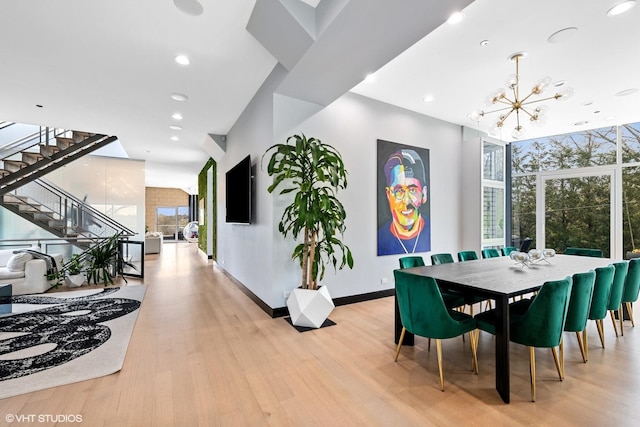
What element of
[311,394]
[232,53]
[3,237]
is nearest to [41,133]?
[3,237]

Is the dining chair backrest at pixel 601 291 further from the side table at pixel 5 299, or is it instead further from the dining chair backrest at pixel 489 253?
the side table at pixel 5 299

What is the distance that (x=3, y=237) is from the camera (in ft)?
21.8

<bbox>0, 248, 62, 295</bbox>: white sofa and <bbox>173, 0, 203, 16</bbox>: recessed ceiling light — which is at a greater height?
<bbox>173, 0, 203, 16</bbox>: recessed ceiling light

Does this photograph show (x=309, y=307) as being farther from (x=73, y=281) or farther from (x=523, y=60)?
(x=73, y=281)

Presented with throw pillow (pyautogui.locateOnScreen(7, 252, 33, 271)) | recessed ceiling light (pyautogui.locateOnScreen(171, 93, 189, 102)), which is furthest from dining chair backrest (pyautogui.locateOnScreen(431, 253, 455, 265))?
throw pillow (pyautogui.locateOnScreen(7, 252, 33, 271))

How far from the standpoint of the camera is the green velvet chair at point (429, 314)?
2.20 metres

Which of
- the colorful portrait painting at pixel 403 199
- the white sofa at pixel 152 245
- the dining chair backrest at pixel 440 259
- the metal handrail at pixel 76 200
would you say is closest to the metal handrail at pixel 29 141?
the metal handrail at pixel 76 200

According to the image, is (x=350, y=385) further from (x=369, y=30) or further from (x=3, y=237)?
(x=3, y=237)

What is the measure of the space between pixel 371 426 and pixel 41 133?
942 cm

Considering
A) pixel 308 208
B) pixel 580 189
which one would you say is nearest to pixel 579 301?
pixel 308 208

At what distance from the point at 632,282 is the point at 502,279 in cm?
172

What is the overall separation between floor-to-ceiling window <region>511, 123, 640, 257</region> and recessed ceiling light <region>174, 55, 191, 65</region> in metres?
7.44

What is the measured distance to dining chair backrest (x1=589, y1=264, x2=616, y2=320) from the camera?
2.54 m

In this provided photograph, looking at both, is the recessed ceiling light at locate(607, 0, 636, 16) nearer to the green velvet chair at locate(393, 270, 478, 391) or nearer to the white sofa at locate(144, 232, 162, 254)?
the green velvet chair at locate(393, 270, 478, 391)
